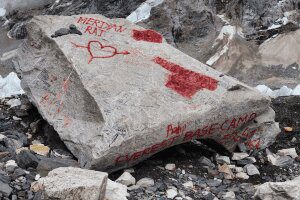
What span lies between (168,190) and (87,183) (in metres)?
1.06

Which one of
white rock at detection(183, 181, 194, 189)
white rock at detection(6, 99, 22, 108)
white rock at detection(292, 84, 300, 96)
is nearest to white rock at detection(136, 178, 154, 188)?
white rock at detection(183, 181, 194, 189)

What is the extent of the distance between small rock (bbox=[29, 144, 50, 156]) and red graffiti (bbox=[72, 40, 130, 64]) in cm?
108

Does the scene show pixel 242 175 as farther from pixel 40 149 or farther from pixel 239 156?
pixel 40 149

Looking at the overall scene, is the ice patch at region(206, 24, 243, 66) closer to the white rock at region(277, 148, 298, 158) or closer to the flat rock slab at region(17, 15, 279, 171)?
the flat rock slab at region(17, 15, 279, 171)

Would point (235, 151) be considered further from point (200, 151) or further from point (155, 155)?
point (155, 155)

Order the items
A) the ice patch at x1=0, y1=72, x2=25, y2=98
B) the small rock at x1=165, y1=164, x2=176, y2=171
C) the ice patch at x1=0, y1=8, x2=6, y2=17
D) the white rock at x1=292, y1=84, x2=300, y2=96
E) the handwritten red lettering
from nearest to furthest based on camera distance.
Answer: the small rock at x1=165, y1=164, x2=176, y2=171, the handwritten red lettering, the ice patch at x1=0, y1=72, x2=25, y2=98, the white rock at x1=292, y1=84, x2=300, y2=96, the ice patch at x1=0, y1=8, x2=6, y2=17

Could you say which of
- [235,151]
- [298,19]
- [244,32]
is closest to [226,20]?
[244,32]

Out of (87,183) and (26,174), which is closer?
(87,183)

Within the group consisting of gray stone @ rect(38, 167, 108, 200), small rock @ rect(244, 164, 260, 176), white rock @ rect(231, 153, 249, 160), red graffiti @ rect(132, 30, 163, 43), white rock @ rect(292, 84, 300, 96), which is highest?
gray stone @ rect(38, 167, 108, 200)

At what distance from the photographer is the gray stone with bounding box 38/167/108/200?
3635 mm

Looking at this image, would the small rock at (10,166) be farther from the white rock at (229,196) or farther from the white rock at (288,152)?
the white rock at (288,152)

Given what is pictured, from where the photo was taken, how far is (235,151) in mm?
5707

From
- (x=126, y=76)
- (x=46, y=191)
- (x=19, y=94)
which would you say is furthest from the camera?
(x=19, y=94)

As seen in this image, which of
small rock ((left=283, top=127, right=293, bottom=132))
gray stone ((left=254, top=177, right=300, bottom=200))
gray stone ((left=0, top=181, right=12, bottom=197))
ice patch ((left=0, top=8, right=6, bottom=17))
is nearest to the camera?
gray stone ((left=0, top=181, right=12, bottom=197))
